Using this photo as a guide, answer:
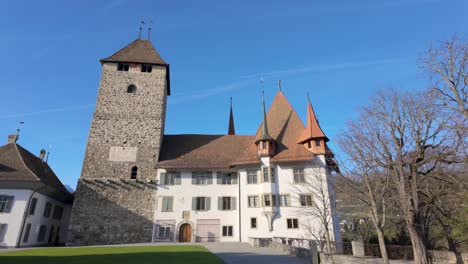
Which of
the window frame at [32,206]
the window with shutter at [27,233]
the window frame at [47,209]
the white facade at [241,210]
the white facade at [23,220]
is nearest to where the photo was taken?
the white facade at [23,220]

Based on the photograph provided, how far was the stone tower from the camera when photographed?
83.5 feet

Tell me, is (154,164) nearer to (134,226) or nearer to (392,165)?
(134,226)

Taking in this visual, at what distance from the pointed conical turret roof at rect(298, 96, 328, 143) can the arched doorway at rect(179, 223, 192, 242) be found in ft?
47.1

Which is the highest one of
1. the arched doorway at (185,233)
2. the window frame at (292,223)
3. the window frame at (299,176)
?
the window frame at (299,176)

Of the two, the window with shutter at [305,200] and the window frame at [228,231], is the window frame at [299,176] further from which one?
the window frame at [228,231]

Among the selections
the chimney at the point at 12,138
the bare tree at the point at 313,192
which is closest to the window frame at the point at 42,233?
the chimney at the point at 12,138

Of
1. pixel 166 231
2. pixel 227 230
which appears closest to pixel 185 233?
pixel 166 231

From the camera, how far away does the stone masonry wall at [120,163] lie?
25.4 meters

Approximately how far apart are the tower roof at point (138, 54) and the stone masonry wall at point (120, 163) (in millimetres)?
920

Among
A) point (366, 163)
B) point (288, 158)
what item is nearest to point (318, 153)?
point (288, 158)

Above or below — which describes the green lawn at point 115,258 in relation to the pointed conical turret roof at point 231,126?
below

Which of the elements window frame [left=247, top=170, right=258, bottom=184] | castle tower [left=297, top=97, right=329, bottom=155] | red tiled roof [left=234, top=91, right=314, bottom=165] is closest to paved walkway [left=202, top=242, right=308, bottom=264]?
window frame [left=247, top=170, right=258, bottom=184]

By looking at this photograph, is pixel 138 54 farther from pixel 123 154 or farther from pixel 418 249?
pixel 418 249

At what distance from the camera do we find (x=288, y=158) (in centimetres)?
2609
